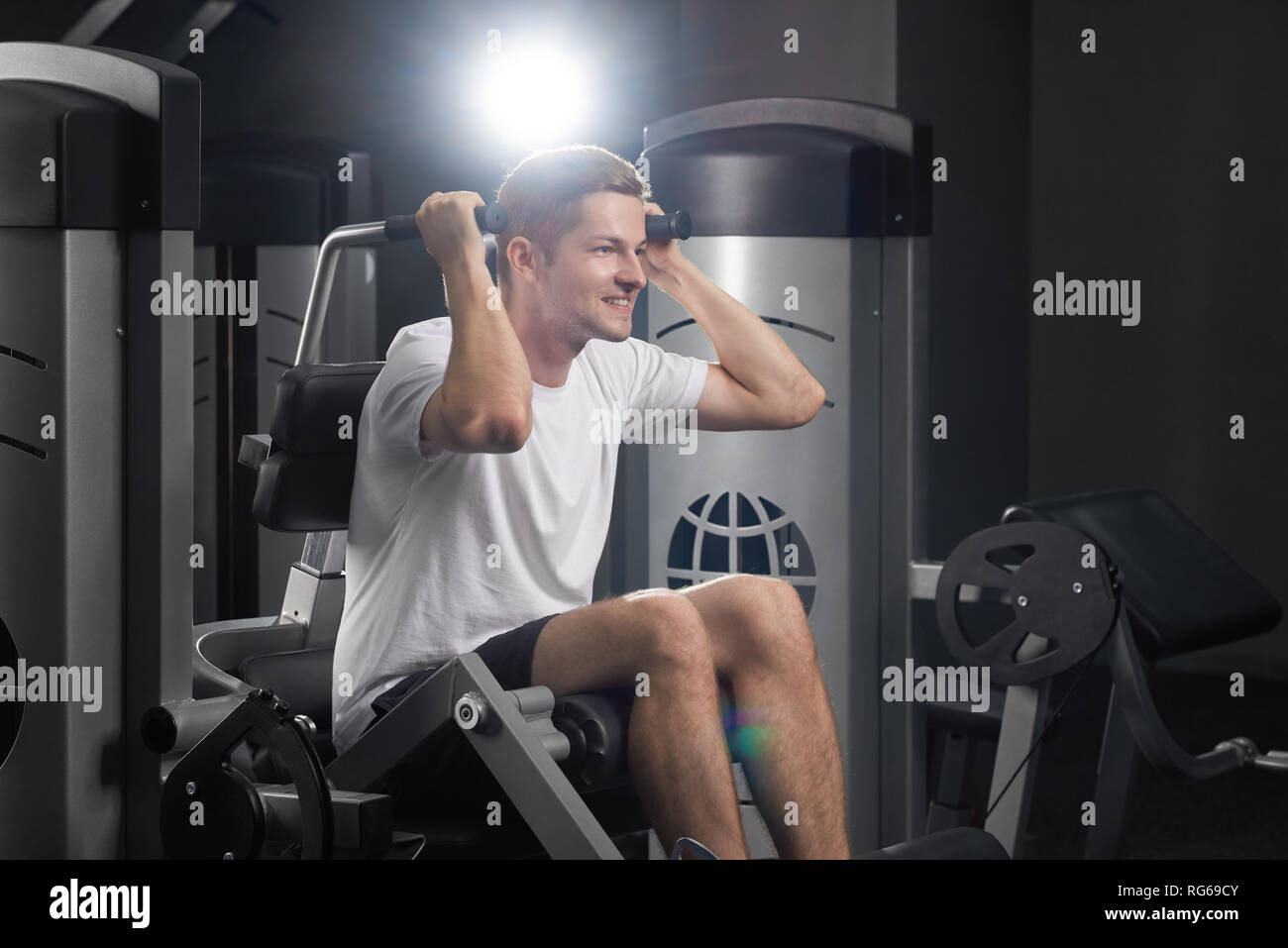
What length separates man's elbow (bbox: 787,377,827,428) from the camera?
1.98 m

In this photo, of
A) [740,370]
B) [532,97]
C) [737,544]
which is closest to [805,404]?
[740,370]

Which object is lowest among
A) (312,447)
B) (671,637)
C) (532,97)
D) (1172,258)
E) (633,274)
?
(671,637)

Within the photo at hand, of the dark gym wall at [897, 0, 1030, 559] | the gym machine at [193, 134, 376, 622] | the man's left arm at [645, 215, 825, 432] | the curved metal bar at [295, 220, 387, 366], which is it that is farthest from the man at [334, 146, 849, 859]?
the dark gym wall at [897, 0, 1030, 559]

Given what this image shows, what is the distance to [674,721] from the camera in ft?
4.99

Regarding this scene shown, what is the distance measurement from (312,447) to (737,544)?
721mm

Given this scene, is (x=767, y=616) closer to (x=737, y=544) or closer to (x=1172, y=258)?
(x=737, y=544)

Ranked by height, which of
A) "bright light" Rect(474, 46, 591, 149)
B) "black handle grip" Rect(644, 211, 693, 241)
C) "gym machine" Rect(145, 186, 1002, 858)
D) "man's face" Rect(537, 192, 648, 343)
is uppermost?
"bright light" Rect(474, 46, 591, 149)

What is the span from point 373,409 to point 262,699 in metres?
0.36

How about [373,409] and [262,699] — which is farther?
[373,409]

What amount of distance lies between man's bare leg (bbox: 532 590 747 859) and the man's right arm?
0.24 meters

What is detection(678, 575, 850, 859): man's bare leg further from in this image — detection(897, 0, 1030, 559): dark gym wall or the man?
detection(897, 0, 1030, 559): dark gym wall
